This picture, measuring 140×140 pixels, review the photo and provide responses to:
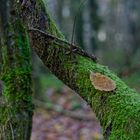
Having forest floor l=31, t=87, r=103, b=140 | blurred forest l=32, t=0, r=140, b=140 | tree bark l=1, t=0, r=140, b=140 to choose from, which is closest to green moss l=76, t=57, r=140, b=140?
tree bark l=1, t=0, r=140, b=140

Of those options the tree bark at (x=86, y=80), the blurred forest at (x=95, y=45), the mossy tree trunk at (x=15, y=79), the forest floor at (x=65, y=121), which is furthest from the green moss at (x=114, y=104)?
the forest floor at (x=65, y=121)

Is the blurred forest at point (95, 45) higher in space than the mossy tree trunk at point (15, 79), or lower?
lower

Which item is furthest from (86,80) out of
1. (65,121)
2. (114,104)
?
(65,121)

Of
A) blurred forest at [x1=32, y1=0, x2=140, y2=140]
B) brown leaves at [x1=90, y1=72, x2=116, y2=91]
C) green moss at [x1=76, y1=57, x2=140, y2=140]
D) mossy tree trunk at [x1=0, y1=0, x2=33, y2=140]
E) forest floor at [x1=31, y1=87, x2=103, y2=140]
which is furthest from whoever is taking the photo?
blurred forest at [x1=32, y1=0, x2=140, y2=140]

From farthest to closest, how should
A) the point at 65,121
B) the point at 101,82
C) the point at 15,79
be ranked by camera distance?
the point at 65,121 → the point at 15,79 → the point at 101,82

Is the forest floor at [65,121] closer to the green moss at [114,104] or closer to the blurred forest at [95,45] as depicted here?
the blurred forest at [95,45]

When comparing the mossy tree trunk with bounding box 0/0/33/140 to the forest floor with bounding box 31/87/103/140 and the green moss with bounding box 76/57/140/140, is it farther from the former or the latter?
the forest floor with bounding box 31/87/103/140

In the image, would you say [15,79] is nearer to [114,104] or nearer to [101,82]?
[101,82]
